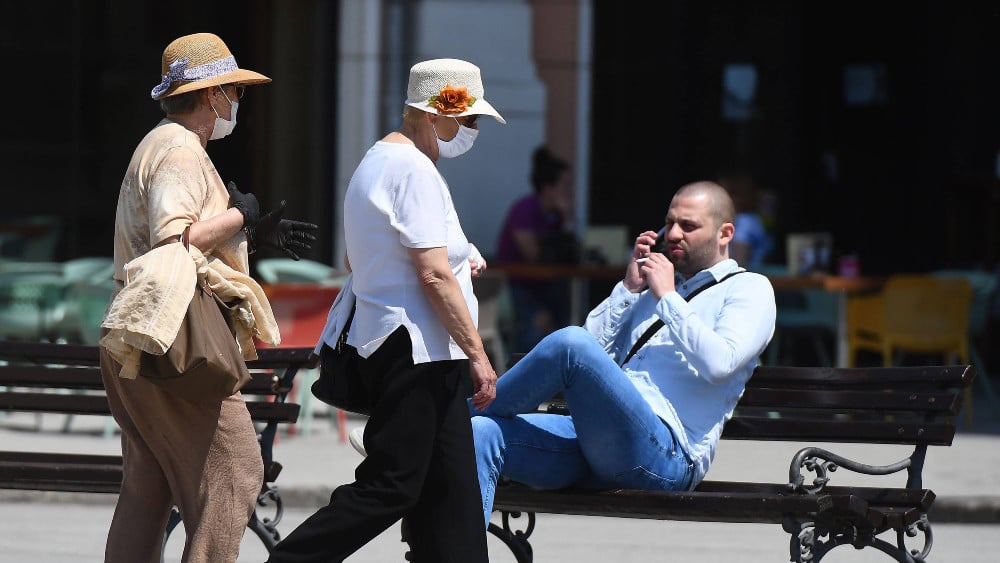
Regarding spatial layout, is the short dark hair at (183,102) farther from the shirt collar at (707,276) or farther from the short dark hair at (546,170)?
the short dark hair at (546,170)

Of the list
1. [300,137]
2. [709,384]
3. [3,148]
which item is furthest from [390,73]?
[709,384]

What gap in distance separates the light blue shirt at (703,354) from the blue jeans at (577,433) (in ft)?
0.36

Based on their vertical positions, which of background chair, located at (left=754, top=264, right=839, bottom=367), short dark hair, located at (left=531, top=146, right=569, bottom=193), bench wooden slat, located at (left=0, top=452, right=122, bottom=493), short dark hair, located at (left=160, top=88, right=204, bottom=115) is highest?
short dark hair, located at (left=160, top=88, right=204, bottom=115)

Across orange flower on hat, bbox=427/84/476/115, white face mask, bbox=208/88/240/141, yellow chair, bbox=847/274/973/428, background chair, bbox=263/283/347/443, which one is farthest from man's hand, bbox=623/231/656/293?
yellow chair, bbox=847/274/973/428

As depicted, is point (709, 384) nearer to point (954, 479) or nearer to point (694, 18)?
point (954, 479)

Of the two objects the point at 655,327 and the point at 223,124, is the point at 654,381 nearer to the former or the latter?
the point at 655,327

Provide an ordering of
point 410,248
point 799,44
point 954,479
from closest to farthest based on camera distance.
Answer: point 410,248 < point 954,479 < point 799,44

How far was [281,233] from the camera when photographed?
4.71 m

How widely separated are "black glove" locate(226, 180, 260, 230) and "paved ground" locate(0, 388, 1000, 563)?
2391 mm

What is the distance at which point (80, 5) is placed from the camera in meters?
13.2

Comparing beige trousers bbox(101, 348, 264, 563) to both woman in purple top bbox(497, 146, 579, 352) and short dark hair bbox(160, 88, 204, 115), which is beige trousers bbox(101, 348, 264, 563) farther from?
woman in purple top bbox(497, 146, 579, 352)

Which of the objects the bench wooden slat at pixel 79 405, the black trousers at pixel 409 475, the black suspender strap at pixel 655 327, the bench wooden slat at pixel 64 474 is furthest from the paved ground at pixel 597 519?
the black trousers at pixel 409 475

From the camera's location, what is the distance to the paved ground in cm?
677

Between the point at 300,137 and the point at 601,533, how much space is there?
670 centimetres
